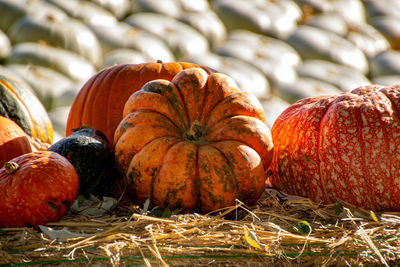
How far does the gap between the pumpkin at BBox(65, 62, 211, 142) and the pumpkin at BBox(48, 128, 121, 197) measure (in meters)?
0.49

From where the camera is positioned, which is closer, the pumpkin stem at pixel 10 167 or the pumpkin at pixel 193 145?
the pumpkin stem at pixel 10 167

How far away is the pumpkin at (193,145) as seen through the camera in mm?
1756

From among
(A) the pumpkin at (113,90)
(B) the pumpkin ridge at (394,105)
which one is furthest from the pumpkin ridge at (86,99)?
(B) the pumpkin ridge at (394,105)

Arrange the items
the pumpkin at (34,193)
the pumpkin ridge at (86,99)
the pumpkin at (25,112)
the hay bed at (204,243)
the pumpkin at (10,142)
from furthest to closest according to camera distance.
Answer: the pumpkin ridge at (86,99) → the pumpkin at (25,112) → the pumpkin at (10,142) → the pumpkin at (34,193) → the hay bed at (204,243)

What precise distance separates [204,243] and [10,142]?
1175 mm

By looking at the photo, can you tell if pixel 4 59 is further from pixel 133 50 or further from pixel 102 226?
pixel 102 226

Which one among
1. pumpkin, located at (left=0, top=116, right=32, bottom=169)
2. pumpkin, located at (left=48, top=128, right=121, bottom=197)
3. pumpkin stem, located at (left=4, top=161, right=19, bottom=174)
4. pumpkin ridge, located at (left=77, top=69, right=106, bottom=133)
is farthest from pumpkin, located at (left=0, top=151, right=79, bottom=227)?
pumpkin ridge, located at (left=77, top=69, right=106, bottom=133)

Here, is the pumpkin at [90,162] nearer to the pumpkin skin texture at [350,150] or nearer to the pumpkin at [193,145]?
the pumpkin at [193,145]

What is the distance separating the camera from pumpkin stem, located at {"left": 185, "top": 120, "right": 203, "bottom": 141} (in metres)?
1.90

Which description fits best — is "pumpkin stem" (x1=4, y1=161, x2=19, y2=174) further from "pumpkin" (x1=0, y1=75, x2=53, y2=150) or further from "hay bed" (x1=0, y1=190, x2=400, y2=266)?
"pumpkin" (x1=0, y1=75, x2=53, y2=150)

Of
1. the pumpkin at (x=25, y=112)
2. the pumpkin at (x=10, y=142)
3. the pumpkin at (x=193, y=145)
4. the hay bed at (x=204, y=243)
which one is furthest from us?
the pumpkin at (x=25, y=112)

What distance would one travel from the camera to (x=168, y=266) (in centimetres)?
132

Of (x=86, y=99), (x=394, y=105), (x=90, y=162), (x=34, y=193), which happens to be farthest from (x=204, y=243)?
(x=86, y=99)

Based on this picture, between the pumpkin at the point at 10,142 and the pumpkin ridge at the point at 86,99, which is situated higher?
the pumpkin ridge at the point at 86,99
